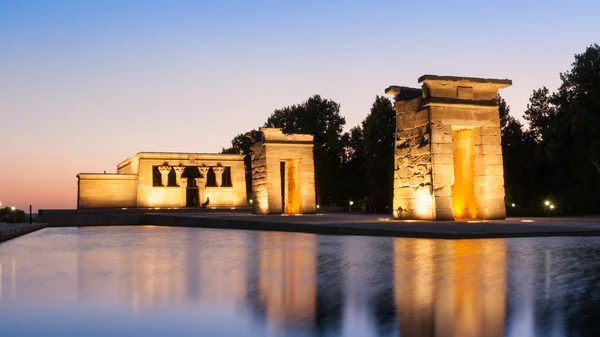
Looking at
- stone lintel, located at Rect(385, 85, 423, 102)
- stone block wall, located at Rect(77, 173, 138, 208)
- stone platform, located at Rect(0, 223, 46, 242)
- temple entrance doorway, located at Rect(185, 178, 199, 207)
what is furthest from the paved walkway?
stone block wall, located at Rect(77, 173, 138, 208)

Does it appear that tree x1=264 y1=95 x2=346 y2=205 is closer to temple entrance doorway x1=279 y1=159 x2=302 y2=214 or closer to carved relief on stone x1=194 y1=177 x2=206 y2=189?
carved relief on stone x1=194 y1=177 x2=206 y2=189

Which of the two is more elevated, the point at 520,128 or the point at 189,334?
the point at 520,128

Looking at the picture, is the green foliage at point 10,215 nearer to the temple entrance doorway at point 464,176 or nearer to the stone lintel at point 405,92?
the stone lintel at point 405,92

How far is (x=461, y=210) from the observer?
23641 mm

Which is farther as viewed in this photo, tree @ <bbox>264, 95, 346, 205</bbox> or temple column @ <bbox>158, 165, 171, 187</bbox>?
tree @ <bbox>264, 95, 346, 205</bbox>

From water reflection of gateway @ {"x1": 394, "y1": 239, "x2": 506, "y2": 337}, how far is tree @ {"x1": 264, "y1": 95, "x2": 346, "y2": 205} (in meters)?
45.0

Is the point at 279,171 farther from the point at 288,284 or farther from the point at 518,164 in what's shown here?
the point at 288,284

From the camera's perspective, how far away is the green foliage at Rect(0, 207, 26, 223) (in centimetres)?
2833

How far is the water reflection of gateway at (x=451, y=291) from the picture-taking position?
4.59m

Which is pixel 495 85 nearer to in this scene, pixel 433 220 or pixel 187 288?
pixel 433 220

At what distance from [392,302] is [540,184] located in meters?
38.6

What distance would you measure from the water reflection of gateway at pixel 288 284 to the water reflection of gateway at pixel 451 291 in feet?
2.63

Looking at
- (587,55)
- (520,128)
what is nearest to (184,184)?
(520,128)

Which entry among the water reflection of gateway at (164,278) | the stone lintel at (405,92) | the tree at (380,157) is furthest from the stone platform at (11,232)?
the tree at (380,157)
